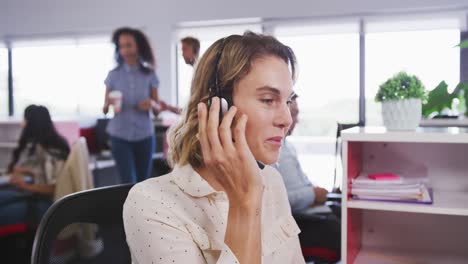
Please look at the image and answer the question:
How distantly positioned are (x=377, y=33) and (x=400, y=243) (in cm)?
427

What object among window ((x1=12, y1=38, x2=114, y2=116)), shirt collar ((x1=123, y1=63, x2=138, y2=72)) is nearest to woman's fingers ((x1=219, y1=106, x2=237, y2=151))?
shirt collar ((x1=123, y1=63, x2=138, y2=72))

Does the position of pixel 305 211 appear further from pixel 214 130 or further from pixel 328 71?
pixel 328 71

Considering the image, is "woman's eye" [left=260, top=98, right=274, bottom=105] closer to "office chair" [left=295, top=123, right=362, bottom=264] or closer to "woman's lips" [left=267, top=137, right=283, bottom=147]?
"woman's lips" [left=267, top=137, right=283, bottom=147]

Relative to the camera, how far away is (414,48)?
5426 mm

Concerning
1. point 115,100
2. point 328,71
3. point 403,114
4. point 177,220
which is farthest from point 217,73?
point 328,71

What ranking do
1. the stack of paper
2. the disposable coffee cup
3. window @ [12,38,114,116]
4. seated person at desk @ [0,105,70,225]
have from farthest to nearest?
window @ [12,38,114,116] → the disposable coffee cup → seated person at desk @ [0,105,70,225] → the stack of paper

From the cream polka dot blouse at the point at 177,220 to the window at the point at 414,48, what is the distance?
4.51 meters

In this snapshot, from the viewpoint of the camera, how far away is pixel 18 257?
238 cm

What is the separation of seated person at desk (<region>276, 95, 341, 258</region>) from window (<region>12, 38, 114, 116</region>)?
499 cm

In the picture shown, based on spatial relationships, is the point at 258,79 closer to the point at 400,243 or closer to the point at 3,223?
the point at 400,243

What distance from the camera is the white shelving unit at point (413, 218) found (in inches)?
61.6

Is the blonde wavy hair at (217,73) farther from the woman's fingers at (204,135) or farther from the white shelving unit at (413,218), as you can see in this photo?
the white shelving unit at (413,218)

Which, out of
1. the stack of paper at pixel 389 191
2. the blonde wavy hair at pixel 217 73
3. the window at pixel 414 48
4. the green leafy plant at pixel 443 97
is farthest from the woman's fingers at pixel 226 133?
the window at pixel 414 48

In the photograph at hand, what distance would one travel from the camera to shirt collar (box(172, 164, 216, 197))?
930 mm
